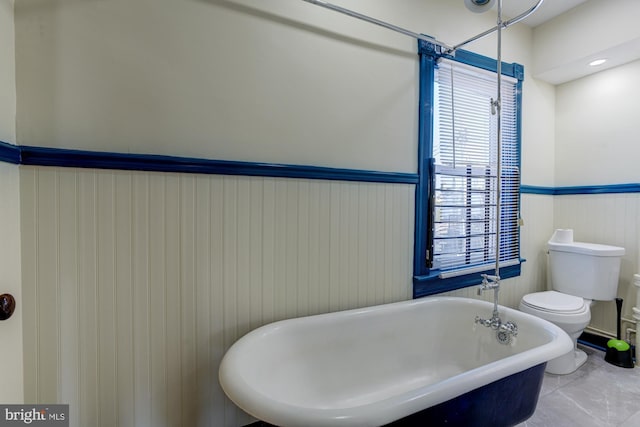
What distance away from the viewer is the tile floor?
5.09 ft

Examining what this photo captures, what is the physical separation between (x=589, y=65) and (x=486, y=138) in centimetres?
103

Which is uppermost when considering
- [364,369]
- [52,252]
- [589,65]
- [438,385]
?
[589,65]

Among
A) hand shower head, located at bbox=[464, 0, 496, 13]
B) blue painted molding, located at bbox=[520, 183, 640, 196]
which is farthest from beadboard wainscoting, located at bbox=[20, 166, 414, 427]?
blue painted molding, located at bbox=[520, 183, 640, 196]

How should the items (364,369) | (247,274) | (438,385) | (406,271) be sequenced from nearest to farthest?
(438,385), (247,274), (364,369), (406,271)

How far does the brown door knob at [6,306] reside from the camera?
38.8 inches

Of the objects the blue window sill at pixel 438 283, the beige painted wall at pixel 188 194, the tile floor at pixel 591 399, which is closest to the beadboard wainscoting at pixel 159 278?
the beige painted wall at pixel 188 194

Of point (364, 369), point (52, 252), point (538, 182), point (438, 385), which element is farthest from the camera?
point (538, 182)

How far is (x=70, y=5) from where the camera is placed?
1.16 metres

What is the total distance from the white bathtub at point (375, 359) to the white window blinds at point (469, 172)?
0.45m

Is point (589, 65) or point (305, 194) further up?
point (589, 65)

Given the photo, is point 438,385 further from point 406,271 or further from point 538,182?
point 538,182

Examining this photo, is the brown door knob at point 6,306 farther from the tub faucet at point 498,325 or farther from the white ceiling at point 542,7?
the white ceiling at point 542,7

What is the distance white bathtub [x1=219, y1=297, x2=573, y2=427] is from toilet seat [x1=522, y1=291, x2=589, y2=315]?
2.04ft

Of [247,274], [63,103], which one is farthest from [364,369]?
[63,103]
